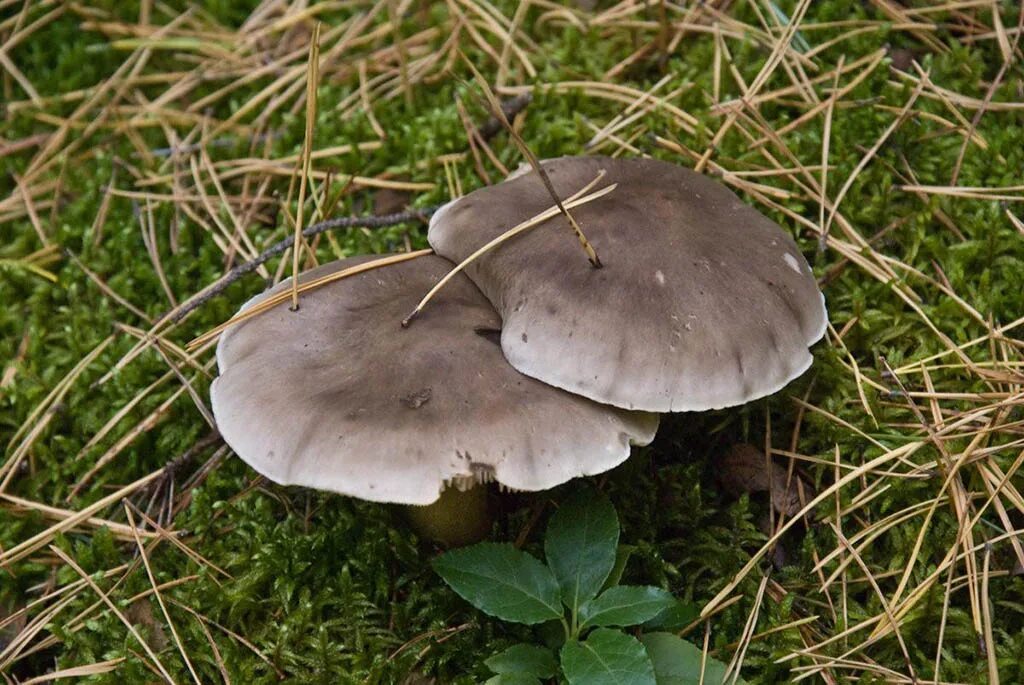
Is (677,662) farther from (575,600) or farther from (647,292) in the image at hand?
(647,292)

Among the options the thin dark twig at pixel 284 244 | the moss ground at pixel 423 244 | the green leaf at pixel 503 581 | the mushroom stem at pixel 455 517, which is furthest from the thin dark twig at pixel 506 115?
the green leaf at pixel 503 581

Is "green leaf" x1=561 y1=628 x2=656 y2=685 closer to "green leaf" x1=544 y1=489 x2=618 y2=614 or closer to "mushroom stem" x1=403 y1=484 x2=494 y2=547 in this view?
"green leaf" x1=544 y1=489 x2=618 y2=614

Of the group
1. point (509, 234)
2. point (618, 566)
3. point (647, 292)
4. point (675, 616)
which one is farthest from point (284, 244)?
point (675, 616)

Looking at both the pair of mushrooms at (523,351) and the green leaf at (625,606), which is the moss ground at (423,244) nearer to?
the green leaf at (625,606)

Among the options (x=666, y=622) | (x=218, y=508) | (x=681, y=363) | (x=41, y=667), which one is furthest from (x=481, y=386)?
(x=41, y=667)

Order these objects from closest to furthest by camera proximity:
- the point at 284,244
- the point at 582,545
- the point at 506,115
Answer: the point at 582,545
the point at 284,244
the point at 506,115

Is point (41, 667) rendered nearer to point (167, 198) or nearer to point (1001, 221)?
point (167, 198)

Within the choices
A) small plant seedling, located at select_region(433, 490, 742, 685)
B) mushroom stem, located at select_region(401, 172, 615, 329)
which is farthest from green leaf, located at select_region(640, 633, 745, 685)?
mushroom stem, located at select_region(401, 172, 615, 329)
